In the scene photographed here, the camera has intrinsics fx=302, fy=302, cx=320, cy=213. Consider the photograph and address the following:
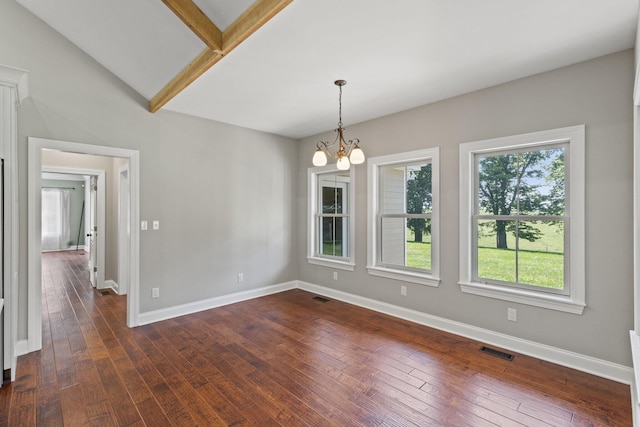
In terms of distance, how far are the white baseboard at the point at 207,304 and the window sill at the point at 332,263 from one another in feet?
2.17

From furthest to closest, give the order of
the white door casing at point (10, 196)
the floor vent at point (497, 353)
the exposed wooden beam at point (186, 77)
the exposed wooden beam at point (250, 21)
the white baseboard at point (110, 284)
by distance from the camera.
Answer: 1. the white baseboard at point (110, 284)
2. the floor vent at point (497, 353)
3. the exposed wooden beam at point (186, 77)
4. the white door casing at point (10, 196)
5. the exposed wooden beam at point (250, 21)

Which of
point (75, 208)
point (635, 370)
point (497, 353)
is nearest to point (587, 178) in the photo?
point (635, 370)

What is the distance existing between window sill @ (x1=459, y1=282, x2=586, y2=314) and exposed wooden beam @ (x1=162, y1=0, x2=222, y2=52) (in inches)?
138

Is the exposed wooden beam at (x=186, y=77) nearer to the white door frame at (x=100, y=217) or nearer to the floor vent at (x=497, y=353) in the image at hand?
the white door frame at (x=100, y=217)

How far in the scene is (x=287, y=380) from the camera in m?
2.59

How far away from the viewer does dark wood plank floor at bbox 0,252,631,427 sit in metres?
2.13

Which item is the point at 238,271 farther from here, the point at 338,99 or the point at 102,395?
the point at 338,99

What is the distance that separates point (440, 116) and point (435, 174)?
0.70 meters

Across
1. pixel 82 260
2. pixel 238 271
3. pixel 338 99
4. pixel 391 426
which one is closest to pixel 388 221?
pixel 338 99

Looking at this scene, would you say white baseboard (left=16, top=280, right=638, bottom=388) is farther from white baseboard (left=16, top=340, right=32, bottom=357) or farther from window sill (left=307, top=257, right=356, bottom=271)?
window sill (left=307, top=257, right=356, bottom=271)

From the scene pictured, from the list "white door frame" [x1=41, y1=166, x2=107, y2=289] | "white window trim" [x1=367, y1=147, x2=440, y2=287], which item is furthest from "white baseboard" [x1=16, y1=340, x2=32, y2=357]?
"white window trim" [x1=367, y1=147, x2=440, y2=287]

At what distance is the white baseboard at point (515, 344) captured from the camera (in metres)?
2.59

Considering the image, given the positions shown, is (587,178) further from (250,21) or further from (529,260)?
(250,21)

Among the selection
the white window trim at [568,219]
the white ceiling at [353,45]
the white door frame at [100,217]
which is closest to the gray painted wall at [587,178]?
the white window trim at [568,219]
